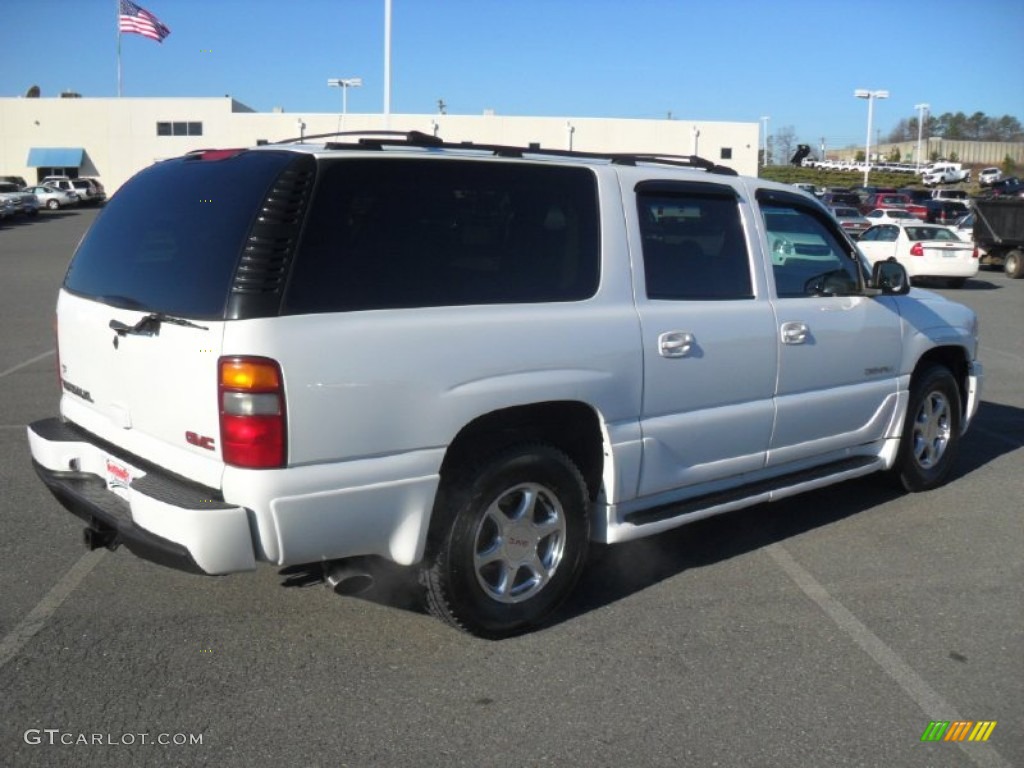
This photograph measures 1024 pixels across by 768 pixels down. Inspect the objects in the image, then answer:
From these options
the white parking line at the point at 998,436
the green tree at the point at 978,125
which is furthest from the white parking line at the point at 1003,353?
the green tree at the point at 978,125

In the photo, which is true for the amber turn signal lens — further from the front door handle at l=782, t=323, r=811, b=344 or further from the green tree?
the green tree

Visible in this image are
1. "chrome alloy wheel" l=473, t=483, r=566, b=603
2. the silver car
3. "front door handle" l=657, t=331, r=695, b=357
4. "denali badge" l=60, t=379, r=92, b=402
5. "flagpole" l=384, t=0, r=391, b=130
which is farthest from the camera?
the silver car

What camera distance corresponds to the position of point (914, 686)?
3846 millimetres

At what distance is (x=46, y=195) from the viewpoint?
5366cm

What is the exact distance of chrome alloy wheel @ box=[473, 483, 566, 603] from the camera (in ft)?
13.5

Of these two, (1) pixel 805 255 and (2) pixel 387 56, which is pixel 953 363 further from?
(2) pixel 387 56

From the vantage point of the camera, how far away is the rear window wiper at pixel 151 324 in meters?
3.58

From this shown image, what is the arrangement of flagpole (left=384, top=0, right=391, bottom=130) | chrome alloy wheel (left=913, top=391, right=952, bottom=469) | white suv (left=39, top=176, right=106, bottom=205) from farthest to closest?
white suv (left=39, top=176, right=106, bottom=205) < flagpole (left=384, top=0, right=391, bottom=130) < chrome alloy wheel (left=913, top=391, right=952, bottom=469)

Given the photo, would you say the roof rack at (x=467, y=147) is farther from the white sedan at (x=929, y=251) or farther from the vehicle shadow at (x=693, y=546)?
the white sedan at (x=929, y=251)

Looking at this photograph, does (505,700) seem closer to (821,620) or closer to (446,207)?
(821,620)

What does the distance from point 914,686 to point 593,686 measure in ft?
4.01

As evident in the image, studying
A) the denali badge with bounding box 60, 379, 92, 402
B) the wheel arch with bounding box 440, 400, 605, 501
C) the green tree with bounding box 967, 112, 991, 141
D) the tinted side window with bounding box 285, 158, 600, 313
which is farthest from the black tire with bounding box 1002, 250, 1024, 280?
the green tree with bounding box 967, 112, 991, 141

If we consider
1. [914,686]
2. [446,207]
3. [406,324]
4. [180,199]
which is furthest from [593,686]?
[180,199]

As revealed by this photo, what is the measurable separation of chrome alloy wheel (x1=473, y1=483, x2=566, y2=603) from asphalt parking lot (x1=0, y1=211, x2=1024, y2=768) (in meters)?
0.23
